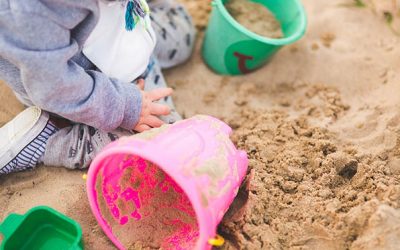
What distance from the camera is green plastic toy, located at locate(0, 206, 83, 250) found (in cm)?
127

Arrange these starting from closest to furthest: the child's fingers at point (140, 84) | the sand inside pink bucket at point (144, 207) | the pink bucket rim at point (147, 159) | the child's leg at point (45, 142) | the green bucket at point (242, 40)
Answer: the pink bucket rim at point (147, 159), the sand inside pink bucket at point (144, 207), the child's leg at point (45, 142), the child's fingers at point (140, 84), the green bucket at point (242, 40)

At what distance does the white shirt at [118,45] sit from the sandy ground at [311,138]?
0.32 meters

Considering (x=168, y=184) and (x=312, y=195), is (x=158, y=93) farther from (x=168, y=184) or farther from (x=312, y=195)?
(x=312, y=195)

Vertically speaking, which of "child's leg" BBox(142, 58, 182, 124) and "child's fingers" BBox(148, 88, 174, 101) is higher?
"child's fingers" BBox(148, 88, 174, 101)

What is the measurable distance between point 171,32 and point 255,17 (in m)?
0.36

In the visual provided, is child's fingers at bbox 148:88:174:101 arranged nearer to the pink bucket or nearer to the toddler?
the toddler

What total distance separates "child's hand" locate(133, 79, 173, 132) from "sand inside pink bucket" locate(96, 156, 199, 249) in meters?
0.13

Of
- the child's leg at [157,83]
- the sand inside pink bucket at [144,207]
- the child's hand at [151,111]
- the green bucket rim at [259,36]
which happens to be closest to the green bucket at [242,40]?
the green bucket rim at [259,36]

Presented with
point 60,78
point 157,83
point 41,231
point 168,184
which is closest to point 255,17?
point 157,83

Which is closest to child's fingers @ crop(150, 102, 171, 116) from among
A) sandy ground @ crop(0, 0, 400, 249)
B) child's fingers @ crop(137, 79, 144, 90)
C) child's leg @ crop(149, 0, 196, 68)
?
child's fingers @ crop(137, 79, 144, 90)

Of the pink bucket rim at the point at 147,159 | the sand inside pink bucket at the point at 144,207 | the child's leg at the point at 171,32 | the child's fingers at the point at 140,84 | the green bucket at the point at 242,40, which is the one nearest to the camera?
the pink bucket rim at the point at 147,159

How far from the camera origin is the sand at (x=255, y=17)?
6.19ft

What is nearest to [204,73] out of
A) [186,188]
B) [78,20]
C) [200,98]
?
[200,98]

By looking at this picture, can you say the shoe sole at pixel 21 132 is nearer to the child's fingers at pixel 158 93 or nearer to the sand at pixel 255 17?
the child's fingers at pixel 158 93
